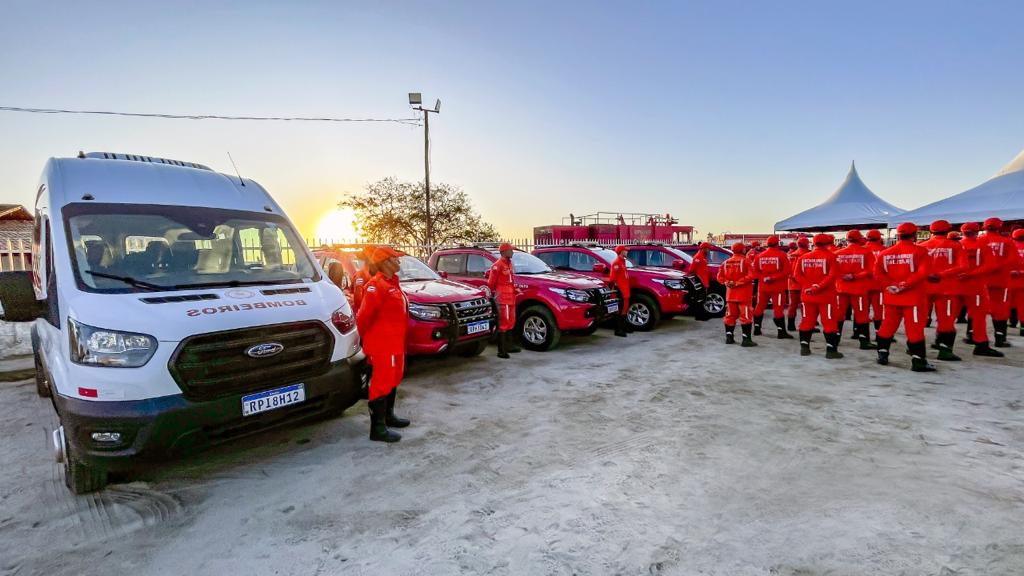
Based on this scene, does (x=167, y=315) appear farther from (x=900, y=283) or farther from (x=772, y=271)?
(x=772, y=271)

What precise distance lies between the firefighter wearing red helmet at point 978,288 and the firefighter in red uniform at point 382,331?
7.41 m

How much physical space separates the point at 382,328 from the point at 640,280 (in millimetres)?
6502

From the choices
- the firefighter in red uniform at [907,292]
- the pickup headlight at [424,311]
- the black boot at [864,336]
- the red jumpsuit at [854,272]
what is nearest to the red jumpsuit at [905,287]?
the firefighter in red uniform at [907,292]

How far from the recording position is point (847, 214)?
18.5 m

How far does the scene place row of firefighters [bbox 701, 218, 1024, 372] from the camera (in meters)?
5.93

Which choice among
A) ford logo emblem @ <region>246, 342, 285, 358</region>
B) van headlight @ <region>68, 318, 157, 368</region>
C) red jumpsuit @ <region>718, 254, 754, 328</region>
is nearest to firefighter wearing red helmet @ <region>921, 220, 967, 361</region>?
red jumpsuit @ <region>718, 254, 754, 328</region>

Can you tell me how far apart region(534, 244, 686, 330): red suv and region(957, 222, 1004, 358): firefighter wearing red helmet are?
393cm

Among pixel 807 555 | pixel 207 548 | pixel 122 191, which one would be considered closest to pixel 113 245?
pixel 122 191

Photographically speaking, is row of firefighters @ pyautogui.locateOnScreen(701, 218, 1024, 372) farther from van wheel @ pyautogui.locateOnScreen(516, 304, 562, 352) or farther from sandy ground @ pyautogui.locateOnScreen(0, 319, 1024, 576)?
van wheel @ pyautogui.locateOnScreen(516, 304, 562, 352)

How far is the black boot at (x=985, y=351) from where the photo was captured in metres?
6.62

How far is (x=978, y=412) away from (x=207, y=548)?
6226 mm

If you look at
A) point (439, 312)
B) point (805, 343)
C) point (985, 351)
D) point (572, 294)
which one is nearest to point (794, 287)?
point (805, 343)

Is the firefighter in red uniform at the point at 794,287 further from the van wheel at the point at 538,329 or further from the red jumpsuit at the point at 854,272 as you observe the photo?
the van wheel at the point at 538,329

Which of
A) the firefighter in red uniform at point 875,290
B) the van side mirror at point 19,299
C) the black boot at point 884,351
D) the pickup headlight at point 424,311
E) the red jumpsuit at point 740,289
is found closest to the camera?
the van side mirror at point 19,299
